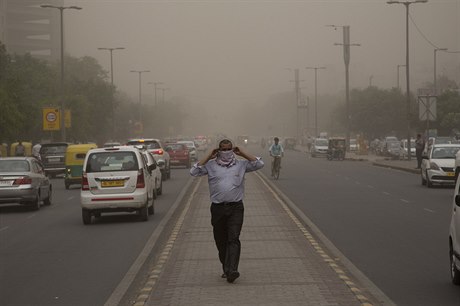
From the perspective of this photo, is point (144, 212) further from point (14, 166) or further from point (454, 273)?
point (454, 273)

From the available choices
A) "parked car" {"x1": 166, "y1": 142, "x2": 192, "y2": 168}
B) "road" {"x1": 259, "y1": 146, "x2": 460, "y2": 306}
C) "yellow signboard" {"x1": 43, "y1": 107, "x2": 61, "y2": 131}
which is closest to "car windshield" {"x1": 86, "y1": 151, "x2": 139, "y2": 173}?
"road" {"x1": 259, "y1": 146, "x2": 460, "y2": 306}

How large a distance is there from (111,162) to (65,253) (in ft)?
23.0

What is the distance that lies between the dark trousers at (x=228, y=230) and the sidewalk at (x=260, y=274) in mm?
306

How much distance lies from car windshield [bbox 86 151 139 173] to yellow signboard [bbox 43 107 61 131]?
47.8 metres

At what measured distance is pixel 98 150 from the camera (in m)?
25.2

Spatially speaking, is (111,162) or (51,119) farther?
(51,119)

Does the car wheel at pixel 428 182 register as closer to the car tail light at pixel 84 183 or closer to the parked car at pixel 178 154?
the car tail light at pixel 84 183

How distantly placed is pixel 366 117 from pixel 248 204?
9531 cm

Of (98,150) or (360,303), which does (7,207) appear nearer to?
(98,150)

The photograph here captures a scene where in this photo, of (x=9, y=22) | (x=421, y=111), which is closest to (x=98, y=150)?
(x=421, y=111)

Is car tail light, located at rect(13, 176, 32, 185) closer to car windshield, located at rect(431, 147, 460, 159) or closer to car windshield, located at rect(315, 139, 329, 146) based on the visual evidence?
car windshield, located at rect(431, 147, 460, 159)

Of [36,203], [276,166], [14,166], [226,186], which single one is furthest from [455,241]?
[276,166]

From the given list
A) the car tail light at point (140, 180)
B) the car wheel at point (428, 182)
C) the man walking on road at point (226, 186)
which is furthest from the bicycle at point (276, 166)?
the man walking on road at point (226, 186)

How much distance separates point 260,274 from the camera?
14234 millimetres
